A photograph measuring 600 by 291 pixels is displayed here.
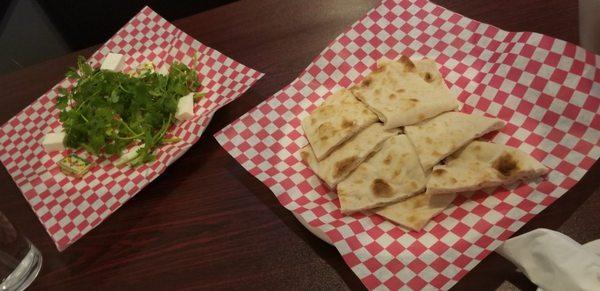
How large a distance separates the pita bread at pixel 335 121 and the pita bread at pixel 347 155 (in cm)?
2

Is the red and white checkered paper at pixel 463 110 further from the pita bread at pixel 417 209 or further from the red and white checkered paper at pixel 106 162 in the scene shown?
the red and white checkered paper at pixel 106 162

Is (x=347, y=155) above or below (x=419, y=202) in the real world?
above

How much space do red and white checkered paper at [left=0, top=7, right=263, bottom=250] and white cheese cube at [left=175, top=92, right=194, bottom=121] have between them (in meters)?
0.03

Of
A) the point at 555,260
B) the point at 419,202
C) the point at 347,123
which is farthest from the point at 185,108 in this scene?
the point at 555,260

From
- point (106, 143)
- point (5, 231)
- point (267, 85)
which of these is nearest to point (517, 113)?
point (267, 85)

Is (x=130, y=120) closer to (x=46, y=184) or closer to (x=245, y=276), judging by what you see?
(x=46, y=184)

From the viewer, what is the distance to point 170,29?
9.61ft

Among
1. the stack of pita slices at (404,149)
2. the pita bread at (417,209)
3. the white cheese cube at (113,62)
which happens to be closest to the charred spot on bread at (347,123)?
Answer: the stack of pita slices at (404,149)

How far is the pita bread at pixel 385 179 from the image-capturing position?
1828mm

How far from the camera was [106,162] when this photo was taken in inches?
97.2

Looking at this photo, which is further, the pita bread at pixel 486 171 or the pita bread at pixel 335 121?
the pita bread at pixel 335 121

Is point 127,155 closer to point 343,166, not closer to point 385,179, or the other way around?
point 343,166

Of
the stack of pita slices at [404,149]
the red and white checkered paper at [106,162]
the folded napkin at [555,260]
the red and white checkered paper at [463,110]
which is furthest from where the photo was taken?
the red and white checkered paper at [106,162]

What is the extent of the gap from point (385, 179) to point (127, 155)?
4.08 feet
